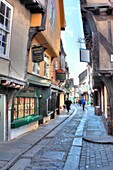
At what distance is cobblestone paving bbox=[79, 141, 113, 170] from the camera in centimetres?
711

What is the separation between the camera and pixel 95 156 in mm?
8180

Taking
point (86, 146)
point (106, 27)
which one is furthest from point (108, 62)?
point (86, 146)

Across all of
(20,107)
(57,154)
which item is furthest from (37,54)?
(57,154)

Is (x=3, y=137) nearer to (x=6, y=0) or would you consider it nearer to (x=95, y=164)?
(x=95, y=164)

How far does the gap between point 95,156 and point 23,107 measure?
230 inches

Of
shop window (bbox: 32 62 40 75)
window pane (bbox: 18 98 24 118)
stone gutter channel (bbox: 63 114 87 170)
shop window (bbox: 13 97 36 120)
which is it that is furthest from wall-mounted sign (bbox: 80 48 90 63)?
stone gutter channel (bbox: 63 114 87 170)

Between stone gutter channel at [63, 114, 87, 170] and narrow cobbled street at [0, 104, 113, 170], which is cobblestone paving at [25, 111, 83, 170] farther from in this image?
stone gutter channel at [63, 114, 87, 170]

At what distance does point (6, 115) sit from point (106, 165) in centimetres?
502

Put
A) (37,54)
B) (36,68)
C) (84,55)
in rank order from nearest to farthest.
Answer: (37,54), (84,55), (36,68)

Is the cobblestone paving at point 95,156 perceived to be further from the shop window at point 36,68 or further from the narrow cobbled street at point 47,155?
the shop window at point 36,68

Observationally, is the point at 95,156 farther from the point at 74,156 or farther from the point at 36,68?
the point at 36,68

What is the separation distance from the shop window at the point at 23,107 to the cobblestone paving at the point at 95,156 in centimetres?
365

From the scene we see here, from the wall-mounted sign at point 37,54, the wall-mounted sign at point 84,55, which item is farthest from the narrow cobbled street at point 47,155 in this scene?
the wall-mounted sign at point 84,55

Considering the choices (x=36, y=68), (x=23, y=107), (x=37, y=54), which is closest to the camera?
(x=37, y=54)
